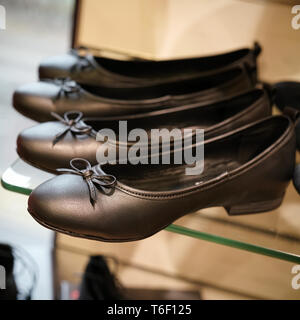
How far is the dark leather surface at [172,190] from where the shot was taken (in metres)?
0.51

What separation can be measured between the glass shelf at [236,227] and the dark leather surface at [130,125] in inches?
1.3

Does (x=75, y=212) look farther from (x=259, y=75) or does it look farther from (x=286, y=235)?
(x=259, y=75)

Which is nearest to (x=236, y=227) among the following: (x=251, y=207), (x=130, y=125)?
(x=251, y=207)

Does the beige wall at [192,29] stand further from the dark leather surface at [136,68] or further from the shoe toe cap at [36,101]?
the shoe toe cap at [36,101]

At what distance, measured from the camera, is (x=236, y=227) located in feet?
2.04

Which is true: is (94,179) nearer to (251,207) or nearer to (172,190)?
(172,190)

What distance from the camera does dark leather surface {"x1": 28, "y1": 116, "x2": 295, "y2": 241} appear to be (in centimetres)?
51

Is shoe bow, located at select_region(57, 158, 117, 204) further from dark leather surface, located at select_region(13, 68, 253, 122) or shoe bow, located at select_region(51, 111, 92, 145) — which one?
dark leather surface, located at select_region(13, 68, 253, 122)

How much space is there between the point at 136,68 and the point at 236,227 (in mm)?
413

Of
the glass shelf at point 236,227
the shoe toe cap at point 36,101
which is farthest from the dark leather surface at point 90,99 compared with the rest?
the glass shelf at point 236,227

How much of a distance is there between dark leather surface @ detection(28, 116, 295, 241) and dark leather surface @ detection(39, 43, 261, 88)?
0.20m

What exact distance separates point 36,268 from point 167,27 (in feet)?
→ 2.12
